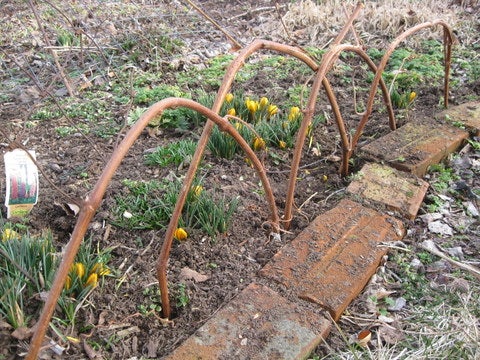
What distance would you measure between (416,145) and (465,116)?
0.67 m

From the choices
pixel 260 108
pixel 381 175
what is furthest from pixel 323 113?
pixel 381 175

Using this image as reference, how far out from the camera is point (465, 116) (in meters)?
3.74

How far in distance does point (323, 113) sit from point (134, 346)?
7.87 feet

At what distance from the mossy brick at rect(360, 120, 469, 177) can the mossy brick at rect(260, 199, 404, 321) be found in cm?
52

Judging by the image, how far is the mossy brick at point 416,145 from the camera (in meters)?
3.18

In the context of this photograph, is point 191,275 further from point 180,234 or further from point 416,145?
point 416,145

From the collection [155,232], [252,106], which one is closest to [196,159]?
[155,232]

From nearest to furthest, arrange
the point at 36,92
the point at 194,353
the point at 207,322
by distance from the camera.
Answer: the point at 194,353, the point at 207,322, the point at 36,92

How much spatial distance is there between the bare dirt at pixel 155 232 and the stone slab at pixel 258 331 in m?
0.10

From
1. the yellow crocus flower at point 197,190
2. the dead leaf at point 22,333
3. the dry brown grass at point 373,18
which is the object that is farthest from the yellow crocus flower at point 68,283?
the dry brown grass at point 373,18

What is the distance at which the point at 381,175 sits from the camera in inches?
122

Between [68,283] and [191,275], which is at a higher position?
[68,283]

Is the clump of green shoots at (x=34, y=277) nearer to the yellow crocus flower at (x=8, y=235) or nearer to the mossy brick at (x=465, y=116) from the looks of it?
the yellow crocus flower at (x=8, y=235)

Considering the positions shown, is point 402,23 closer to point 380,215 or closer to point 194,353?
point 380,215
